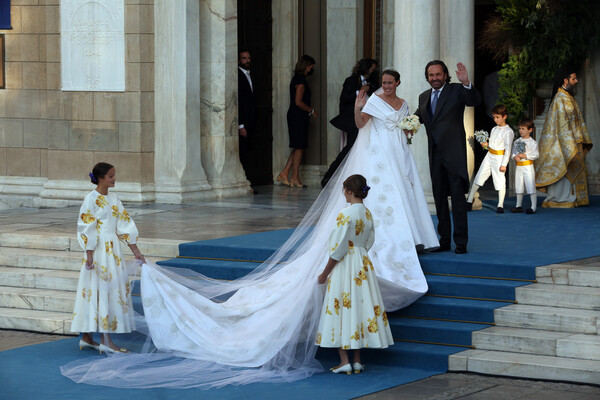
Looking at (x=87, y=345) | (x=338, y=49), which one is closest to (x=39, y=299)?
(x=87, y=345)

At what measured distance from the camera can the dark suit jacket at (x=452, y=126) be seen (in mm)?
10289

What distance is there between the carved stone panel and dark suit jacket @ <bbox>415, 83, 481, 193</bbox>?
20.1 feet

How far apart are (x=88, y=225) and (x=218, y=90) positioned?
6678mm

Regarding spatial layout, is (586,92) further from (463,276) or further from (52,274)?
(52,274)

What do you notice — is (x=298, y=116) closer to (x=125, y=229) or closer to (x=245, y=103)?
(x=245, y=103)

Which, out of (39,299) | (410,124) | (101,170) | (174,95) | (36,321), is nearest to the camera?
(101,170)

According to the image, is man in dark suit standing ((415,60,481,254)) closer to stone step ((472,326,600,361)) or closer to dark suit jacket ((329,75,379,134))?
stone step ((472,326,600,361))

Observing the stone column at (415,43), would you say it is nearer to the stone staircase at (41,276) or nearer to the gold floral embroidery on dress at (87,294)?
the stone staircase at (41,276)

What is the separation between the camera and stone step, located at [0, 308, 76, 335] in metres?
10.3

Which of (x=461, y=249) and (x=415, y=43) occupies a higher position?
(x=415, y=43)

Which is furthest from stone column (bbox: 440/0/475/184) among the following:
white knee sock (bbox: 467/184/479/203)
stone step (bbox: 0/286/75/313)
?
stone step (bbox: 0/286/75/313)

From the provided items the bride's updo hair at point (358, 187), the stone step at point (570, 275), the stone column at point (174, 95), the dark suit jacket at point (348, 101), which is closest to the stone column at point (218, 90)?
the stone column at point (174, 95)

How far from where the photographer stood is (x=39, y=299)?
10.9 m

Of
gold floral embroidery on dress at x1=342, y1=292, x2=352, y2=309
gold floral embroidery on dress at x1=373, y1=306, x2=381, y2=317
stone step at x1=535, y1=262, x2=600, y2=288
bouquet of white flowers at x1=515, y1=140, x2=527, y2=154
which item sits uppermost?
bouquet of white flowers at x1=515, y1=140, x2=527, y2=154
